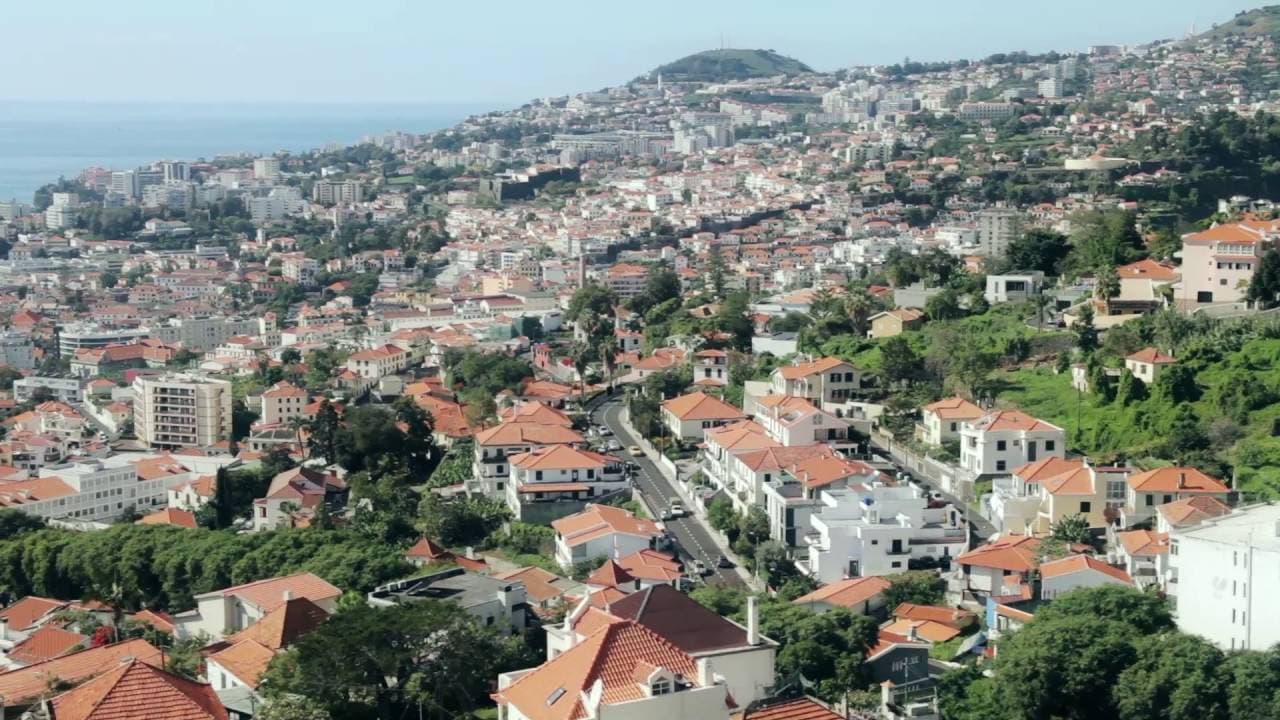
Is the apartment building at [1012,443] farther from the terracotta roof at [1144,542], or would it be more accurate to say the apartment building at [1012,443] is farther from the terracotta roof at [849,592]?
the terracotta roof at [849,592]

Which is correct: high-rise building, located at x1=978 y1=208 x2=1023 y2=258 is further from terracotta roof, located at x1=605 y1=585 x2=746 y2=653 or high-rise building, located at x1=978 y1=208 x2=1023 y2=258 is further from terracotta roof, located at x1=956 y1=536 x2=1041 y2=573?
terracotta roof, located at x1=605 y1=585 x2=746 y2=653

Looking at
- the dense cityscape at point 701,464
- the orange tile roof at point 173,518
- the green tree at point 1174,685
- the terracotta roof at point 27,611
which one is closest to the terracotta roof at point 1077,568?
the dense cityscape at point 701,464

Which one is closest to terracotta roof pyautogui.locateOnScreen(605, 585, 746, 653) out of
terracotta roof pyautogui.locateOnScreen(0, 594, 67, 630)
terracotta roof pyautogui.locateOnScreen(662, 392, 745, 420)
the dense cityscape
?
the dense cityscape

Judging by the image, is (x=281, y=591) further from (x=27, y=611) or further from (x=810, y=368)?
(x=810, y=368)

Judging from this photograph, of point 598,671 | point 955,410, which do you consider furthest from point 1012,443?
point 598,671

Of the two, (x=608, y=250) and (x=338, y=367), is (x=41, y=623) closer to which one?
(x=338, y=367)

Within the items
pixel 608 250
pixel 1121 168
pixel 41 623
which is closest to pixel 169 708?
pixel 41 623
